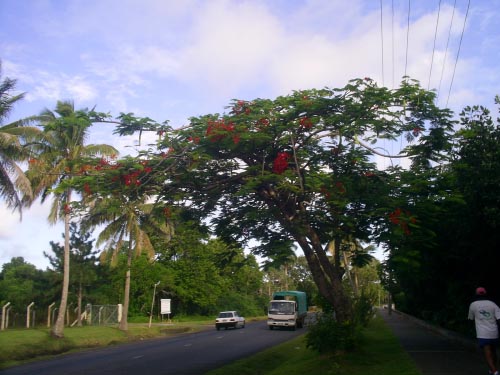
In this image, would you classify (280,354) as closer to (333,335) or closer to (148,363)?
(148,363)

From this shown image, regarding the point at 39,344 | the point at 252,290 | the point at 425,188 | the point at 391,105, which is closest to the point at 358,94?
the point at 391,105

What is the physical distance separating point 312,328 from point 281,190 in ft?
11.7

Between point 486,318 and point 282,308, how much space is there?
28283 mm

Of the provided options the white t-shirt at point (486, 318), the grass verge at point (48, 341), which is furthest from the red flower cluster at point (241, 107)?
the grass verge at point (48, 341)

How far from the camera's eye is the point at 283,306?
36.8 metres

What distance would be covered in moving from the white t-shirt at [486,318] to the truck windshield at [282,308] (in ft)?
90.5

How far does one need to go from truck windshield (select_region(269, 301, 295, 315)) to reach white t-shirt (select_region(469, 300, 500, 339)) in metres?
27.6

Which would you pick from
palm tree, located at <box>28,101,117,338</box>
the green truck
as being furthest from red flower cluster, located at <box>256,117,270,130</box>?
the green truck

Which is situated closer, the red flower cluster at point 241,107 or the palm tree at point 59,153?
the red flower cluster at point 241,107

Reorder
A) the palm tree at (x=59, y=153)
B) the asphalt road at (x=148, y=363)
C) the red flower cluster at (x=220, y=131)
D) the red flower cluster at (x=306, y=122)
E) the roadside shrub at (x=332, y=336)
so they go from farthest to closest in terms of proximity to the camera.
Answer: the palm tree at (x=59, y=153) → the asphalt road at (x=148, y=363) → the roadside shrub at (x=332, y=336) → the red flower cluster at (x=306, y=122) → the red flower cluster at (x=220, y=131)

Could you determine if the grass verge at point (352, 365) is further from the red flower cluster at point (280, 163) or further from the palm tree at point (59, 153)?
the palm tree at point (59, 153)

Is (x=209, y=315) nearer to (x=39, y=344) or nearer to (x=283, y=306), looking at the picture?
(x=283, y=306)

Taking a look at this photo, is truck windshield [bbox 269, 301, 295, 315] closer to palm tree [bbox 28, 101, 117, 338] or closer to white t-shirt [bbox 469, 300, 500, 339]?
palm tree [bbox 28, 101, 117, 338]

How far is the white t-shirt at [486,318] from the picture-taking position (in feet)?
29.7
